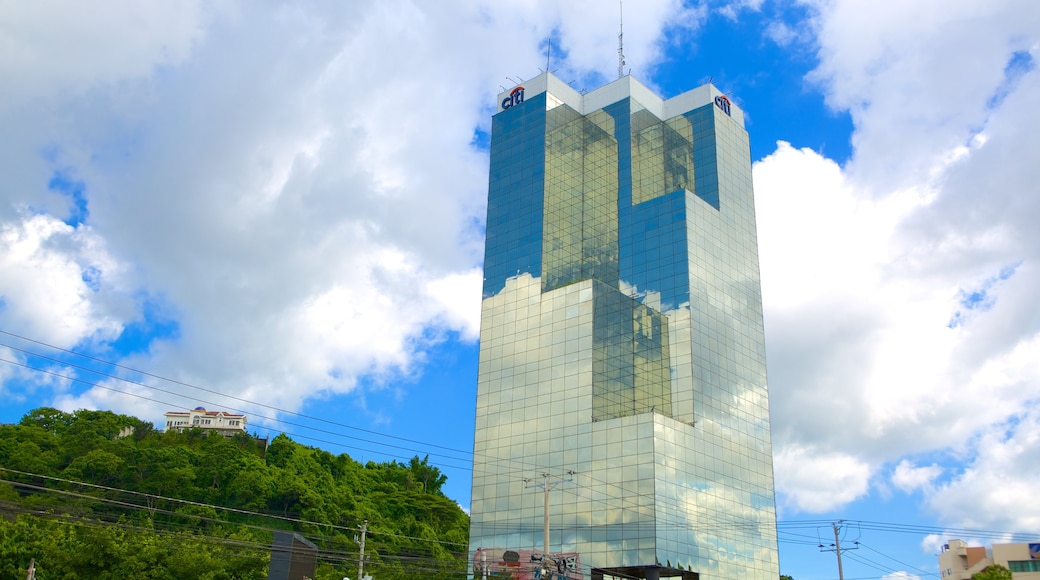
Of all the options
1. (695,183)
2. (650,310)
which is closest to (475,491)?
(650,310)

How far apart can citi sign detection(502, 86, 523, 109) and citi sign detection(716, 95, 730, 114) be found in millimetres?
30584

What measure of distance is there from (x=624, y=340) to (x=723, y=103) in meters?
48.3

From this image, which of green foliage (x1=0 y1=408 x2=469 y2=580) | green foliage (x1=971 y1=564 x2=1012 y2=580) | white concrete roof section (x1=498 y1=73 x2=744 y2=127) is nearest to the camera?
green foliage (x1=971 y1=564 x2=1012 y2=580)

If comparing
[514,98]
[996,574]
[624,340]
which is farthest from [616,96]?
[996,574]

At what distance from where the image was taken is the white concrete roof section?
14238 cm

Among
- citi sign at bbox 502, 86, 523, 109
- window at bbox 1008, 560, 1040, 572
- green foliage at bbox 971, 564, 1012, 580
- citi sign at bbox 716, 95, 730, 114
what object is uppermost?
citi sign at bbox 716, 95, 730, 114

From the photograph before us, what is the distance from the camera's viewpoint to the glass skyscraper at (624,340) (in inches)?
4412

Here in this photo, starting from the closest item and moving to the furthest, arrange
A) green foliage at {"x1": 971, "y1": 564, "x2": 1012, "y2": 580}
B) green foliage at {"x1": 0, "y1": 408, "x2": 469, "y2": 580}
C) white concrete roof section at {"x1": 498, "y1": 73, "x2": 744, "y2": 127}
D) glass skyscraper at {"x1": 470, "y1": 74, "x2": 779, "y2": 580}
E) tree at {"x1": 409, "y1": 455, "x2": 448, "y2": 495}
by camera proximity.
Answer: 1. green foliage at {"x1": 971, "y1": 564, "x2": 1012, "y2": 580}
2. glass skyscraper at {"x1": 470, "y1": 74, "x2": 779, "y2": 580}
3. green foliage at {"x1": 0, "y1": 408, "x2": 469, "y2": 580}
4. white concrete roof section at {"x1": 498, "y1": 73, "x2": 744, "y2": 127}
5. tree at {"x1": 409, "y1": 455, "x2": 448, "y2": 495}

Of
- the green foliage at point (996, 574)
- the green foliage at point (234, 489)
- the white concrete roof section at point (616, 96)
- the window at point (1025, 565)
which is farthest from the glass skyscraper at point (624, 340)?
the window at point (1025, 565)

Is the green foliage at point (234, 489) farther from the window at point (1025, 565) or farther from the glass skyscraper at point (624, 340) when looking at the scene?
the window at point (1025, 565)

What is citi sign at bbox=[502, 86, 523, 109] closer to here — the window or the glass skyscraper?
the glass skyscraper

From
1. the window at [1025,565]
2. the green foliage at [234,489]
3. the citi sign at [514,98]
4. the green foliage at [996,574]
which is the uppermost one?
the citi sign at [514,98]

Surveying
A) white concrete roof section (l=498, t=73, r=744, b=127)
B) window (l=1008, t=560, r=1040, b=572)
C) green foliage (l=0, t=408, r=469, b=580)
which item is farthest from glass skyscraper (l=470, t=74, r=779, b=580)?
window (l=1008, t=560, r=1040, b=572)

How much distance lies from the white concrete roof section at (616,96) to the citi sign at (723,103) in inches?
27.3
